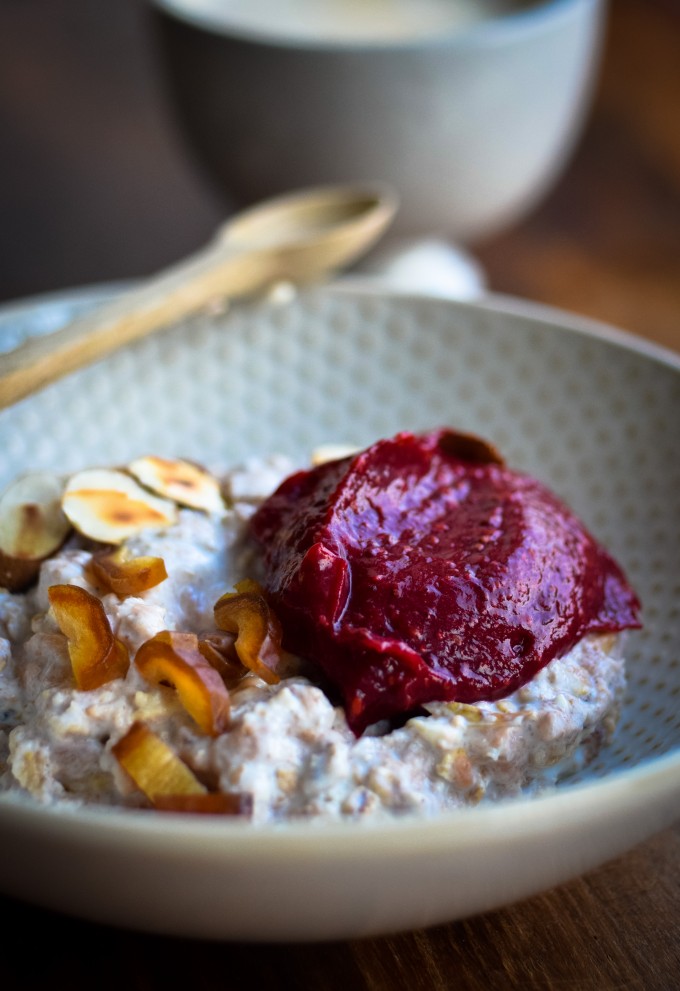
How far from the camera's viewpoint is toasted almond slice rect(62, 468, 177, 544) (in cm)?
104

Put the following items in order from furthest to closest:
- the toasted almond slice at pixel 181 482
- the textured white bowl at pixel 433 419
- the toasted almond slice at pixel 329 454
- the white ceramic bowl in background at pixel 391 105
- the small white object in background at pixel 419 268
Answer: the small white object in background at pixel 419 268, the white ceramic bowl in background at pixel 391 105, the toasted almond slice at pixel 329 454, the toasted almond slice at pixel 181 482, the textured white bowl at pixel 433 419

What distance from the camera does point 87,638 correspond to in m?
0.90

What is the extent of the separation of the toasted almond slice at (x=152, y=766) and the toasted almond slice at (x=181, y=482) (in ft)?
1.07

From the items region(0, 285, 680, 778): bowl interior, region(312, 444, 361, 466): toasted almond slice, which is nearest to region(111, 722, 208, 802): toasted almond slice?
region(312, 444, 361, 466): toasted almond slice

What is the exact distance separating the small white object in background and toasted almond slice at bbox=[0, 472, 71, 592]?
3.44ft

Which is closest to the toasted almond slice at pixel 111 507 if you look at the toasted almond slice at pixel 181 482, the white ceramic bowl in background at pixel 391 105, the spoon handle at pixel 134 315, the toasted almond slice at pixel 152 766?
the toasted almond slice at pixel 181 482

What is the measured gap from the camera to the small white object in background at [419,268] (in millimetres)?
2047

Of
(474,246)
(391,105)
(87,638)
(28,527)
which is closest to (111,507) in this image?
(28,527)

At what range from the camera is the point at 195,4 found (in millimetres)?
2066

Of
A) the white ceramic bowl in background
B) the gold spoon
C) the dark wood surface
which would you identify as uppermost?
the white ceramic bowl in background

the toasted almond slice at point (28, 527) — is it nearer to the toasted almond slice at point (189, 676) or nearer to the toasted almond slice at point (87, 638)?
the toasted almond slice at point (87, 638)

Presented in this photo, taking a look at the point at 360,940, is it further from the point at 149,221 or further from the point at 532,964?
the point at 149,221

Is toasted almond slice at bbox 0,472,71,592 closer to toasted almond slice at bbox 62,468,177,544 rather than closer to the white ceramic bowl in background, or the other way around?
toasted almond slice at bbox 62,468,177,544

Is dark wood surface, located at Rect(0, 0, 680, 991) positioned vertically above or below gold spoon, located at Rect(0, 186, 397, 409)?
below
